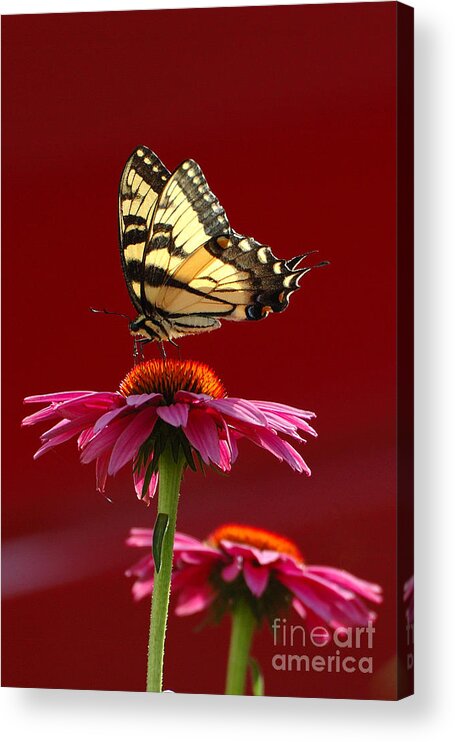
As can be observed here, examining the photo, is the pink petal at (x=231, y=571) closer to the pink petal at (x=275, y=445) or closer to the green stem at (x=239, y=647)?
the green stem at (x=239, y=647)

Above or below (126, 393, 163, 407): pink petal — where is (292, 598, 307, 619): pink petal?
below

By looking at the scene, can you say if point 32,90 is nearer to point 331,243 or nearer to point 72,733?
point 331,243

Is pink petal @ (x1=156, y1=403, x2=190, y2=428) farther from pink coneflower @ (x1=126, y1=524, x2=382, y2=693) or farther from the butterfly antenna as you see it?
the butterfly antenna

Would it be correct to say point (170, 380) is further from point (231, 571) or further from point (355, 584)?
point (355, 584)

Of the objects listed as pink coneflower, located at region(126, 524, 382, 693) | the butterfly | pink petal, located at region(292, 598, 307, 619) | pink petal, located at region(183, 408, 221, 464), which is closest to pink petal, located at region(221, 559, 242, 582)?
pink coneflower, located at region(126, 524, 382, 693)

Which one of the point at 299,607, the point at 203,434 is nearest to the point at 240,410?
the point at 203,434

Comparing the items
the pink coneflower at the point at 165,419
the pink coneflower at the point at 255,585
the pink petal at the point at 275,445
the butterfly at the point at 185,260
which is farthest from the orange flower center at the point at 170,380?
the pink coneflower at the point at 255,585
